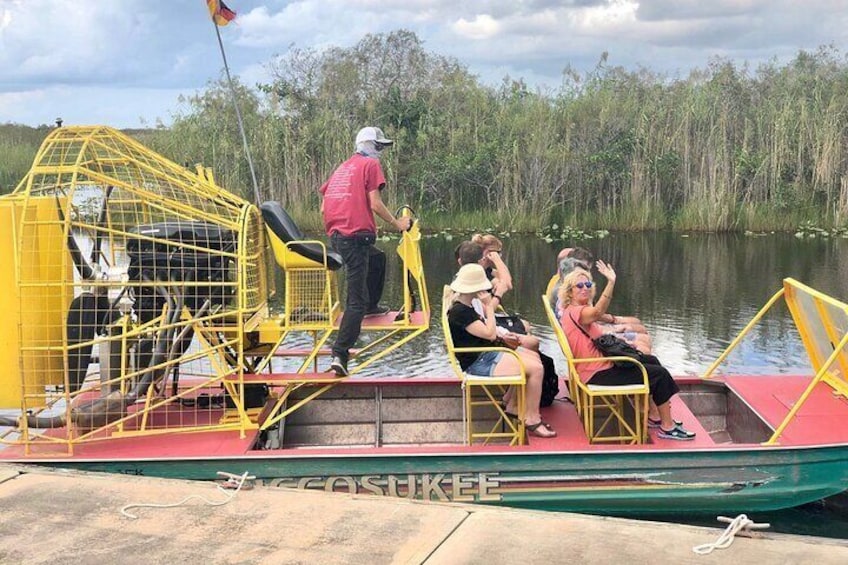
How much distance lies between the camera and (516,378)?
237 inches

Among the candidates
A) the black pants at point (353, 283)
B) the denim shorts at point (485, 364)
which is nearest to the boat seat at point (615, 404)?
the denim shorts at point (485, 364)

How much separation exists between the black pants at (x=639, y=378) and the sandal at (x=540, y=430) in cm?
50

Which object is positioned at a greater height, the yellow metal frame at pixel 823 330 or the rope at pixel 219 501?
the yellow metal frame at pixel 823 330

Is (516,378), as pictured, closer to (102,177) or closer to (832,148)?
(102,177)

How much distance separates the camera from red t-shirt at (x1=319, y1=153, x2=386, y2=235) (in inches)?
261

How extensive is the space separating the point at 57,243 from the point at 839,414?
5783 mm

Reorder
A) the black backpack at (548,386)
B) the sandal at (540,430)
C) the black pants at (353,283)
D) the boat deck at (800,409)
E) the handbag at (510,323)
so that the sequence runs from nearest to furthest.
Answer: the boat deck at (800,409)
the sandal at (540,430)
the black pants at (353,283)
the black backpack at (548,386)
the handbag at (510,323)

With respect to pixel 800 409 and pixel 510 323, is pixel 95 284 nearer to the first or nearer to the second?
pixel 510 323

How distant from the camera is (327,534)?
4328mm

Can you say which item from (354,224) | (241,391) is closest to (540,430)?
(354,224)

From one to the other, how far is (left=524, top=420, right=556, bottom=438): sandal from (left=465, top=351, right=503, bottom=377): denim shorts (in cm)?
52

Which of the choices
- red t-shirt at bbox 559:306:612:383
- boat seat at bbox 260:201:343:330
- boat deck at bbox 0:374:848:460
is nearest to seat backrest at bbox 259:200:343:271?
boat seat at bbox 260:201:343:330

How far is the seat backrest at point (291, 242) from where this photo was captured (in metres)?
6.44

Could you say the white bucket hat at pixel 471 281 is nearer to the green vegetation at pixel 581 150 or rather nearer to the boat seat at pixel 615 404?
the boat seat at pixel 615 404
